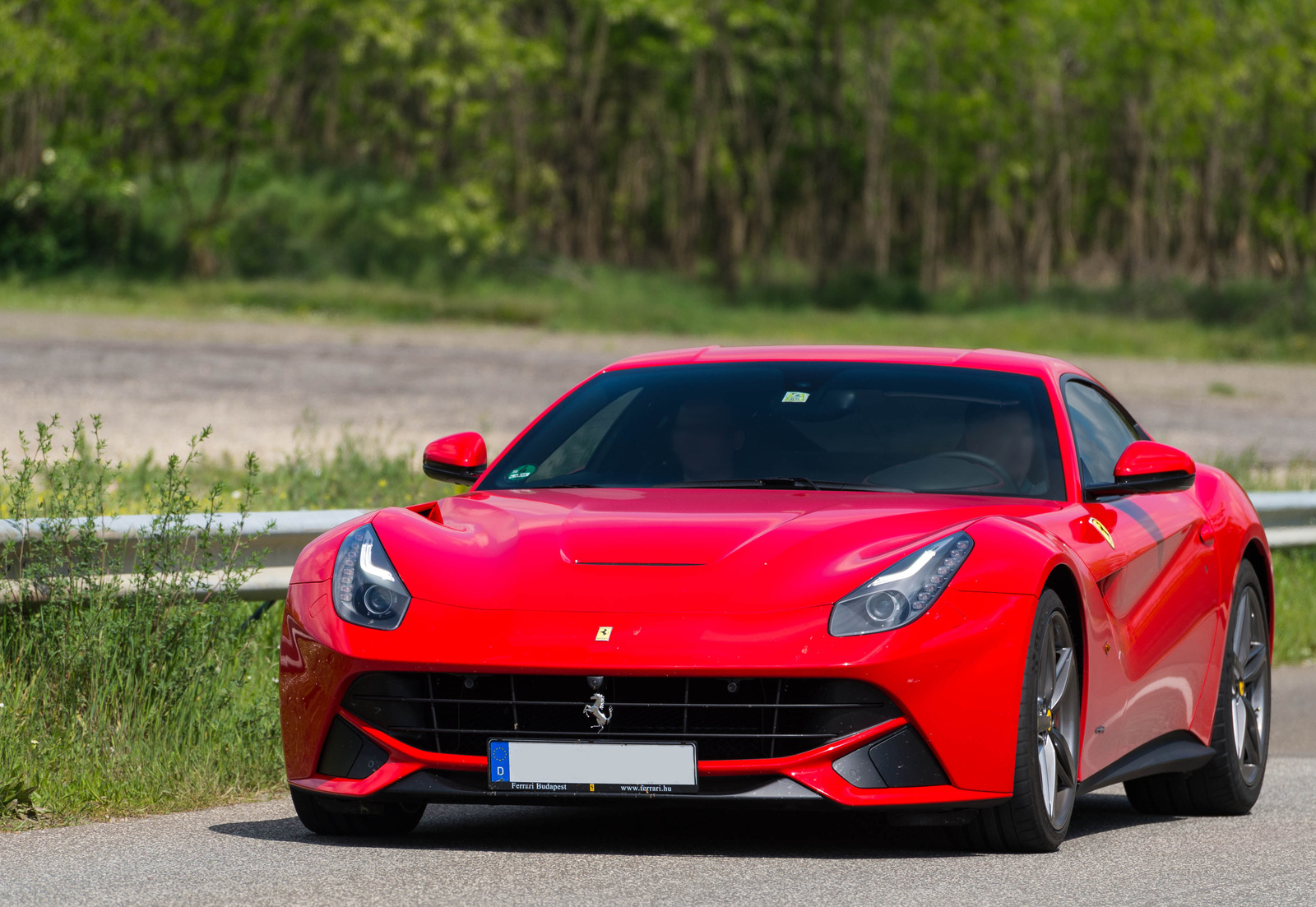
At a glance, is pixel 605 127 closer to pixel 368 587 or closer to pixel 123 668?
pixel 123 668

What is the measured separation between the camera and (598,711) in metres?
4.94

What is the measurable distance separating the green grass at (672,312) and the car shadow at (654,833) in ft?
98.5

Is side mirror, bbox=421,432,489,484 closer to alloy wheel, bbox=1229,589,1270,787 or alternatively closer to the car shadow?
the car shadow

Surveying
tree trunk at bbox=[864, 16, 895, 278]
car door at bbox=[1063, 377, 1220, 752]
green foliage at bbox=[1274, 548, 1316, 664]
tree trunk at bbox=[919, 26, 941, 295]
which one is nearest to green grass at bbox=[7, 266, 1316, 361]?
tree trunk at bbox=[919, 26, 941, 295]

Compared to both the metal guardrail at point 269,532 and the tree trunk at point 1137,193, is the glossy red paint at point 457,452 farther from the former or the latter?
the tree trunk at point 1137,193

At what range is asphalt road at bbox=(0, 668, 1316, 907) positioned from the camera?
477cm

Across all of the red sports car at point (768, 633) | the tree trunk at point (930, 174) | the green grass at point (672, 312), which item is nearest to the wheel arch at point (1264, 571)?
the red sports car at point (768, 633)

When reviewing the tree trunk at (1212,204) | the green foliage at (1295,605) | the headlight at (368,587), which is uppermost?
the headlight at (368,587)

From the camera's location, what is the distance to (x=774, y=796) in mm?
4906

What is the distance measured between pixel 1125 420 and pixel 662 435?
1.76 meters

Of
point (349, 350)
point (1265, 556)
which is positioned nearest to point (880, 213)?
point (349, 350)

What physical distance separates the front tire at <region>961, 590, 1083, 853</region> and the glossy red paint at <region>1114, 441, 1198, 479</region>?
0.64 metres

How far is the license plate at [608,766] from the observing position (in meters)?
4.91

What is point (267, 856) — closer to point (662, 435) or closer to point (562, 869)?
point (562, 869)
